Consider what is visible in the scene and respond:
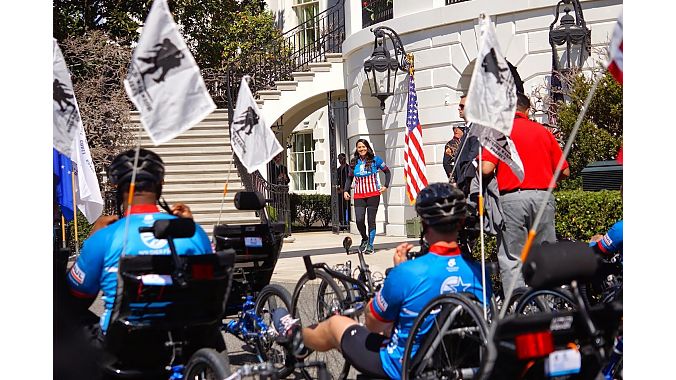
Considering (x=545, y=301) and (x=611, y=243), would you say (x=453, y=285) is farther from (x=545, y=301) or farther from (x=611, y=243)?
(x=611, y=243)

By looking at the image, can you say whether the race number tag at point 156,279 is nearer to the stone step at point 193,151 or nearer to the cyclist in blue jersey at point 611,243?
the cyclist in blue jersey at point 611,243

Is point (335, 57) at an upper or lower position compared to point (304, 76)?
upper

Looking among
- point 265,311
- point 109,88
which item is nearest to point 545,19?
point 109,88

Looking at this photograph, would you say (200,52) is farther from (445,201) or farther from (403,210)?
(445,201)

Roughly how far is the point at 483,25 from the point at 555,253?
199 centimetres

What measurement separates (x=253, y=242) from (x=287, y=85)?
1592 centimetres

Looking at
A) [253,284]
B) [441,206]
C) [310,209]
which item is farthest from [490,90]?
[310,209]

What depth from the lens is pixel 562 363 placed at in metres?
4.21

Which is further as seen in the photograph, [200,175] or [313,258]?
[200,175]

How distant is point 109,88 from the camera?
21.5m

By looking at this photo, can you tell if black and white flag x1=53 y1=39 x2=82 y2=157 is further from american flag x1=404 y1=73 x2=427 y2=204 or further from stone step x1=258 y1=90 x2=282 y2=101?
stone step x1=258 y1=90 x2=282 y2=101

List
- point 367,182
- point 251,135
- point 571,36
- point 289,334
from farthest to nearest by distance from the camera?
point 571,36
point 367,182
point 251,135
point 289,334

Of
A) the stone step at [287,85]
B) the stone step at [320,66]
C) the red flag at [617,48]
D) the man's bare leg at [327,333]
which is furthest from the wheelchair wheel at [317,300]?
the stone step at [320,66]

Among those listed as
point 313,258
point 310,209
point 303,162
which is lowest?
point 310,209
